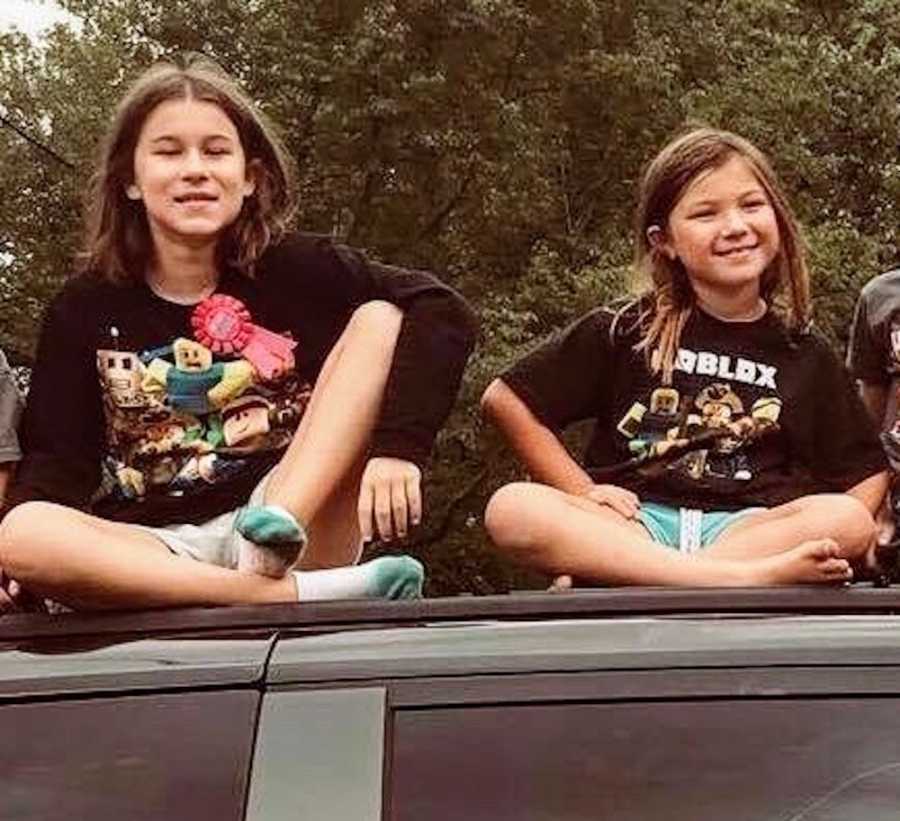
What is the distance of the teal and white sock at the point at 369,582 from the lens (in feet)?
8.86

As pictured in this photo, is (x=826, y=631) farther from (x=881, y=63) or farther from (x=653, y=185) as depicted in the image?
(x=881, y=63)

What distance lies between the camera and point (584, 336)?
365cm

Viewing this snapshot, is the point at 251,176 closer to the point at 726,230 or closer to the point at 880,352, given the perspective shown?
the point at 726,230

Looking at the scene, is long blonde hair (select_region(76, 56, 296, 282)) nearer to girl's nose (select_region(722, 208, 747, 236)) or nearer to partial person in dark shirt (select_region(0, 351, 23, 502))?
partial person in dark shirt (select_region(0, 351, 23, 502))

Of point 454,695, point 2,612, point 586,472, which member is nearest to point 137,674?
point 454,695

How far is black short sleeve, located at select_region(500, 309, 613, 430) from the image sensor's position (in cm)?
362

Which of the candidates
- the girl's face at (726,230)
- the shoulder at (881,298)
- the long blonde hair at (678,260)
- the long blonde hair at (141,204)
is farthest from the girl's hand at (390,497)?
the shoulder at (881,298)

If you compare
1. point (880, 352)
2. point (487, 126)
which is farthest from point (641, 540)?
point (487, 126)

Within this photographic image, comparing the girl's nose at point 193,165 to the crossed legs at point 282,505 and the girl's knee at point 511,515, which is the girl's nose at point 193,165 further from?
the girl's knee at point 511,515

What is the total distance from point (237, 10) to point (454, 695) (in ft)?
61.9

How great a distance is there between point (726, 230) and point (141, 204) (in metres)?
1.12

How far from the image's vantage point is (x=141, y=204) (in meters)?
3.57

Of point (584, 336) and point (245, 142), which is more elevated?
point (245, 142)

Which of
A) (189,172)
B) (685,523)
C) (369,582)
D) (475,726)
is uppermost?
(189,172)
